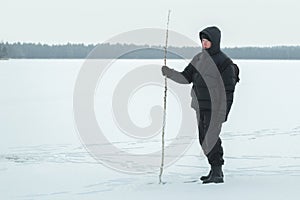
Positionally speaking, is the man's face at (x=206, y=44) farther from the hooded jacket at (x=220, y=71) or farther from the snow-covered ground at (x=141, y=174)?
the snow-covered ground at (x=141, y=174)

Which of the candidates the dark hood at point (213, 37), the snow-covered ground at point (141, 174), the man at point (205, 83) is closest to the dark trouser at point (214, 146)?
the man at point (205, 83)

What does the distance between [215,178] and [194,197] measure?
491mm

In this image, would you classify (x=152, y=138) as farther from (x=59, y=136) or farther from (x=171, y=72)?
(x=171, y=72)

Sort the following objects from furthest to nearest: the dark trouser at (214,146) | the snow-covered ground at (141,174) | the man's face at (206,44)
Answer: the dark trouser at (214,146) < the man's face at (206,44) < the snow-covered ground at (141,174)

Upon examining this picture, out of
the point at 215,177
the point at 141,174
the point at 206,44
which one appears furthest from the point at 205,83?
the point at 141,174

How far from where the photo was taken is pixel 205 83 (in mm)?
4035

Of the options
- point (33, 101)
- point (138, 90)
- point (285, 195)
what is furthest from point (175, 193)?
point (138, 90)

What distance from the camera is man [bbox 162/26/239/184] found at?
3.97 m

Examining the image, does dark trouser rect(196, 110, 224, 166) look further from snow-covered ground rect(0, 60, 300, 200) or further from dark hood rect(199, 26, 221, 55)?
dark hood rect(199, 26, 221, 55)

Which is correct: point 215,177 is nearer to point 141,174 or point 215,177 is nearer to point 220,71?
point 141,174

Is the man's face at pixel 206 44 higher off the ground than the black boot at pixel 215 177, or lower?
higher

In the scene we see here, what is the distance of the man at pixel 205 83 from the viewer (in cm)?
397

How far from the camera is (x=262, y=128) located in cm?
823

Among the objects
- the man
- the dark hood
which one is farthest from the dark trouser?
the dark hood
